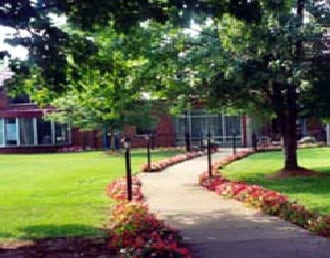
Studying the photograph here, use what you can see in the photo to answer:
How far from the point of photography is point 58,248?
10445 millimetres

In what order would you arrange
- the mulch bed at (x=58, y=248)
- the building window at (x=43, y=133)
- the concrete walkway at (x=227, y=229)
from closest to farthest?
the concrete walkway at (x=227, y=229) < the mulch bed at (x=58, y=248) < the building window at (x=43, y=133)

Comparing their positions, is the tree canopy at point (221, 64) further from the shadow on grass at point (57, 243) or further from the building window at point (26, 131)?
the building window at point (26, 131)

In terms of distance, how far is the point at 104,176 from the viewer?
25.0 metres

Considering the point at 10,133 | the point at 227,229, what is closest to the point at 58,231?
the point at 227,229

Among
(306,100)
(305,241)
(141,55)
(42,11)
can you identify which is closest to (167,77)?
(141,55)

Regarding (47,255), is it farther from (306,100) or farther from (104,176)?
(104,176)

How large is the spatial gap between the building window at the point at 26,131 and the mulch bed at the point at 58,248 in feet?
151

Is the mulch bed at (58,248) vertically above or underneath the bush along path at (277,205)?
underneath

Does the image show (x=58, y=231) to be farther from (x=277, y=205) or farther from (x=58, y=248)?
(x=277, y=205)

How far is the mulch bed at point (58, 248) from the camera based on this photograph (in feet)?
32.4

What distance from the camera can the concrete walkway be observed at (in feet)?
31.7

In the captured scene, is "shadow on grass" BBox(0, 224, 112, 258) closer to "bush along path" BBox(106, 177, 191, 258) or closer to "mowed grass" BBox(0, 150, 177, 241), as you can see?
"mowed grass" BBox(0, 150, 177, 241)

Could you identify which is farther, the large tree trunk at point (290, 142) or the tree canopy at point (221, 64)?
the large tree trunk at point (290, 142)

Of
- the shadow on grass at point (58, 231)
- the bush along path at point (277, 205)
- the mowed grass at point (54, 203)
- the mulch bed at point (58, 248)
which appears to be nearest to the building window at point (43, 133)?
the mowed grass at point (54, 203)
